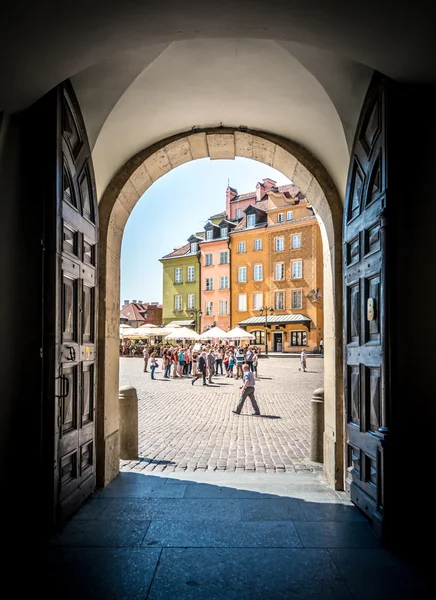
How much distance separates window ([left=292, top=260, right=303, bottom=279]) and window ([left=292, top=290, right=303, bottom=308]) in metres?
1.29

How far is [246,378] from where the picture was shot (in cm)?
1236

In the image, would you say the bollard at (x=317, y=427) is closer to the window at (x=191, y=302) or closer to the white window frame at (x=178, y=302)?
the window at (x=191, y=302)

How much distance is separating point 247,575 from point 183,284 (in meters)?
49.1

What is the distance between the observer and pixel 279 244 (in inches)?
1725

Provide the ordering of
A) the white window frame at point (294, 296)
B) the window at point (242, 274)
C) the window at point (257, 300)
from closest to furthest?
the white window frame at point (294, 296) < the window at point (257, 300) < the window at point (242, 274)

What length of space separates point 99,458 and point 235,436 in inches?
172

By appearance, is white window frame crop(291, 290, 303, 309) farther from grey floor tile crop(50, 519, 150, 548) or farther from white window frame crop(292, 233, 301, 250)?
grey floor tile crop(50, 519, 150, 548)

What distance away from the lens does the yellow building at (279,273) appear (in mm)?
41312

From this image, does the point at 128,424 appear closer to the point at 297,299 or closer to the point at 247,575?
the point at 247,575

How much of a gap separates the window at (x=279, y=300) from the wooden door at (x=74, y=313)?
126 ft

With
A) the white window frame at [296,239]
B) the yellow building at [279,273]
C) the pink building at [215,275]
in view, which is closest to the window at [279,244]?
the yellow building at [279,273]
